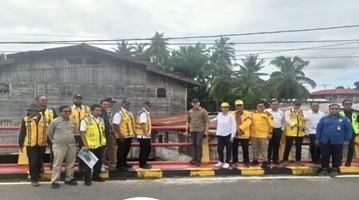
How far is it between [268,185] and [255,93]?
40.5 metres

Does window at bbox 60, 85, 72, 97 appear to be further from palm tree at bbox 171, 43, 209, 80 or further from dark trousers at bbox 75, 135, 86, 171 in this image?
palm tree at bbox 171, 43, 209, 80

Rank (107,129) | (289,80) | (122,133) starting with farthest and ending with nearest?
1. (289,80)
2. (122,133)
3. (107,129)

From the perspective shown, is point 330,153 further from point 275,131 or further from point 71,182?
point 71,182

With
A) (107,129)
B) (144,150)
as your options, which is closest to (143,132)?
(144,150)

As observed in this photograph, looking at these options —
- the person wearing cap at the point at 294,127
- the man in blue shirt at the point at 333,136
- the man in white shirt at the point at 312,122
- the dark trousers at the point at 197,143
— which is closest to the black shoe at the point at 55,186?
the dark trousers at the point at 197,143

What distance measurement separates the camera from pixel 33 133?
7812 mm

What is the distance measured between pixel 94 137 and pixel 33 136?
113 centimetres

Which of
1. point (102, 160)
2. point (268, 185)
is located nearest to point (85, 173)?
point (102, 160)

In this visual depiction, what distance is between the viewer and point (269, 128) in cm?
923

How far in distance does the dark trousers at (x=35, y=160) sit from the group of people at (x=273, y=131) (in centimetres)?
325

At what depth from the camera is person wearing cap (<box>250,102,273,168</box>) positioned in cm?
919

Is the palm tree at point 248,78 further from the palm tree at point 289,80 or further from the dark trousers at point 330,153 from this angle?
the dark trousers at point 330,153

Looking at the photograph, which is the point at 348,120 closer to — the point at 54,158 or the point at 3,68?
the point at 54,158

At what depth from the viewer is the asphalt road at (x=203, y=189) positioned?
276 inches
